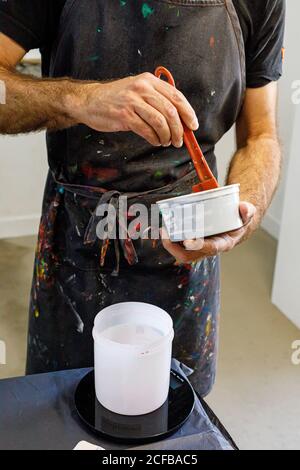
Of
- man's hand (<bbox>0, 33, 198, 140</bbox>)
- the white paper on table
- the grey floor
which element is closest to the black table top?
the white paper on table

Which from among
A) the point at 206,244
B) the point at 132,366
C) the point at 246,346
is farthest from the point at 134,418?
the point at 246,346

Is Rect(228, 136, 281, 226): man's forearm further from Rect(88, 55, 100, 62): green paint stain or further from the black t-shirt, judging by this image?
Rect(88, 55, 100, 62): green paint stain

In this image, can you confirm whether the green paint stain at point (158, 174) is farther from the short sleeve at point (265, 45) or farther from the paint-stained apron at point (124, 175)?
the short sleeve at point (265, 45)

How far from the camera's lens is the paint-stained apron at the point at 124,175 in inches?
35.3

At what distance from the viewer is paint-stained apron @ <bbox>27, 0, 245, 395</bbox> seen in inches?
35.3

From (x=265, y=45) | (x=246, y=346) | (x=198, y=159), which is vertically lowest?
(x=246, y=346)

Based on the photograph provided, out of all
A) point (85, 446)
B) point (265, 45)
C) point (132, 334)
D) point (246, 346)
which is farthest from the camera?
point (246, 346)

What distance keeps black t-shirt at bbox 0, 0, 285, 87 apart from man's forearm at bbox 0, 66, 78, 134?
0.08 m

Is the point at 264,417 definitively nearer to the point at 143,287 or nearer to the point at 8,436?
the point at 143,287

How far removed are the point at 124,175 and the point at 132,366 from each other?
0.37 metres

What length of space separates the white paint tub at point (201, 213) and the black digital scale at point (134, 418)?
0.70 feet

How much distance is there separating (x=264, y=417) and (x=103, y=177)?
1.10 m

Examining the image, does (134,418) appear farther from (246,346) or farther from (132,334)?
(246,346)

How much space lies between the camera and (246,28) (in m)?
1.00
